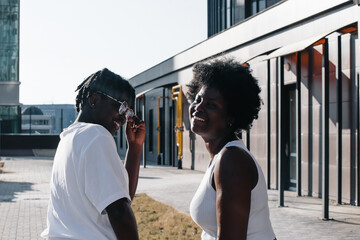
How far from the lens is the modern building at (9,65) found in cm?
4988

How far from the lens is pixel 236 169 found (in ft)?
7.32

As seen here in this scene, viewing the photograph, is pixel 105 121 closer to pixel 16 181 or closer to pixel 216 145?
pixel 216 145

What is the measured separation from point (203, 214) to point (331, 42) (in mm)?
11205

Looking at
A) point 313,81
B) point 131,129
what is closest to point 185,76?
point 313,81

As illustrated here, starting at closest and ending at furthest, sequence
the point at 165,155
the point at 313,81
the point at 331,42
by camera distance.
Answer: the point at 331,42 → the point at 313,81 → the point at 165,155

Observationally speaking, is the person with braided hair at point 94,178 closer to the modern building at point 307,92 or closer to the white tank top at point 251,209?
the white tank top at point 251,209

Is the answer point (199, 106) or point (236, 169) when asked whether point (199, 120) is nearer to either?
point (199, 106)

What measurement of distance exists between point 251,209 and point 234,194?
164 millimetres

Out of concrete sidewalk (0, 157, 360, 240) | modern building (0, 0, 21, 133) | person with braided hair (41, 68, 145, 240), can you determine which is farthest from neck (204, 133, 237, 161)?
modern building (0, 0, 21, 133)

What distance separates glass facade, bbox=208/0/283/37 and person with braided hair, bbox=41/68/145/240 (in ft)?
107

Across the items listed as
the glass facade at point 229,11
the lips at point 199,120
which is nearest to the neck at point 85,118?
the lips at point 199,120

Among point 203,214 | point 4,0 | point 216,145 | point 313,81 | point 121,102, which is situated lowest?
point 203,214

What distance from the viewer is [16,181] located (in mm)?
18703

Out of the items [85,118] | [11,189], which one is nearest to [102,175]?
[85,118]
